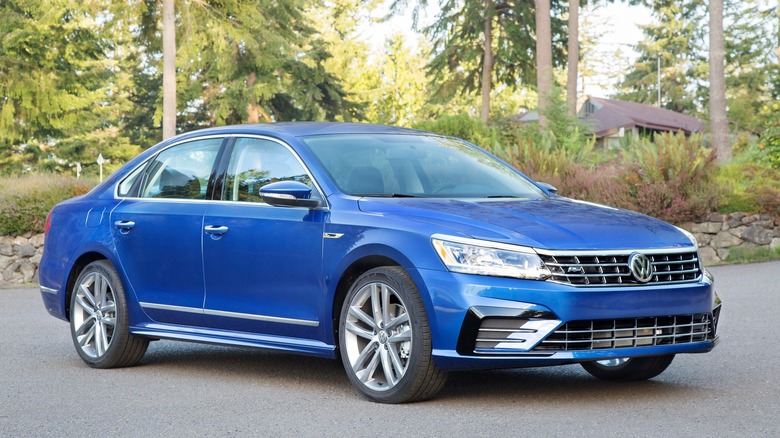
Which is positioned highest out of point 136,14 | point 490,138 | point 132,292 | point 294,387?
point 136,14

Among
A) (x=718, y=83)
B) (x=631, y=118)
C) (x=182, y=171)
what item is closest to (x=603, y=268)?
(x=182, y=171)

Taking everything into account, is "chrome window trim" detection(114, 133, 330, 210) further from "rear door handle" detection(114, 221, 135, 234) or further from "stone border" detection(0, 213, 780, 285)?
"stone border" detection(0, 213, 780, 285)

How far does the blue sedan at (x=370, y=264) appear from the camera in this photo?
629 centimetres

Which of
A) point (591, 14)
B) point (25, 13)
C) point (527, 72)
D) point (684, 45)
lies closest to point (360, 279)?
point (25, 13)

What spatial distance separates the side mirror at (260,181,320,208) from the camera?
23.4 feet

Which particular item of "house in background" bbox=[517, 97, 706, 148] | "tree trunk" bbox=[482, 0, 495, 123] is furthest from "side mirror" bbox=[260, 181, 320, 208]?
"house in background" bbox=[517, 97, 706, 148]

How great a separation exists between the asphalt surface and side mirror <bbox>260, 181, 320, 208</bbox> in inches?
45.1

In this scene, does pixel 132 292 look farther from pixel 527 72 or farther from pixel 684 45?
pixel 684 45

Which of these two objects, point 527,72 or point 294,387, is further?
point 527,72

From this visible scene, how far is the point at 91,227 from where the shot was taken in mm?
8945

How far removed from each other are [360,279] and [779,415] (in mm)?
2341

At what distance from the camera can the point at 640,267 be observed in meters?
6.43

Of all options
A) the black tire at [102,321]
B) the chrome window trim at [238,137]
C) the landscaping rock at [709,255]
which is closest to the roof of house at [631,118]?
the landscaping rock at [709,255]

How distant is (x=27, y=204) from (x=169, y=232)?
40.6 ft
